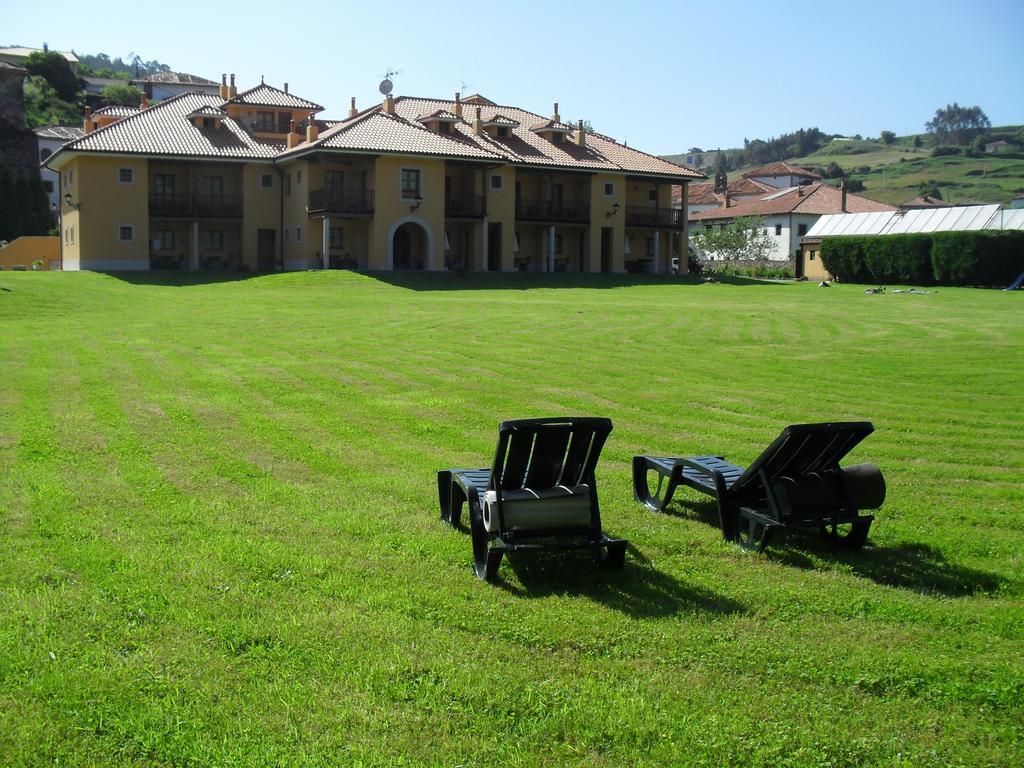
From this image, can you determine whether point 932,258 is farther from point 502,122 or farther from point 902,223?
point 502,122

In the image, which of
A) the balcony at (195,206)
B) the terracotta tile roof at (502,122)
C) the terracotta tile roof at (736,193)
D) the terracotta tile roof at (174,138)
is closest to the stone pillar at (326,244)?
the terracotta tile roof at (174,138)

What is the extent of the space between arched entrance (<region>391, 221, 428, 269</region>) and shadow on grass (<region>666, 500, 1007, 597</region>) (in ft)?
148

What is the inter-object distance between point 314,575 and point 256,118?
53.2m

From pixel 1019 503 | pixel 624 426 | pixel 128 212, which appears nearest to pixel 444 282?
pixel 128 212

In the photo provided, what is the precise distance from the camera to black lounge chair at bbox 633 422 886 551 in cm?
684

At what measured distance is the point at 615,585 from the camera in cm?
621

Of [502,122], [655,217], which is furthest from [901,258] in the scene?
[502,122]

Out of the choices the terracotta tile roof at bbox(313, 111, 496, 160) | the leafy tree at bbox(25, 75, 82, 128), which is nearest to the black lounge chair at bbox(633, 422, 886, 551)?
the terracotta tile roof at bbox(313, 111, 496, 160)

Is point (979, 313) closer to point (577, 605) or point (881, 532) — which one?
point (881, 532)

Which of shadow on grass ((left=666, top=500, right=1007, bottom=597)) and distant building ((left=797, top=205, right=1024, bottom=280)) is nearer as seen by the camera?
shadow on grass ((left=666, top=500, right=1007, bottom=597))

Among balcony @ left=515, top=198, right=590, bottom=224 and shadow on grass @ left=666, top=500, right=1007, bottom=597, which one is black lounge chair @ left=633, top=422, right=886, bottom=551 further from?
balcony @ left=515, top=198, right=590, bottom=224

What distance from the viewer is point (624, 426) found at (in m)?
11.7

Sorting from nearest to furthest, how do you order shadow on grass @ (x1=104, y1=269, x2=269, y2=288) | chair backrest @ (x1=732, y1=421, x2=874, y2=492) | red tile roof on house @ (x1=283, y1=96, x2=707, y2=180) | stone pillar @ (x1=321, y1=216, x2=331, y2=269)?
chair backrest @ (x1=732, y1=421, x2=874, y2=492)
shadow on grass @ (x1=104, y1=269, x2=269, y2=288)
stone pillar @ (x1=321, y1=216, x2=331, y2=269)
red tile roof on house @ (x1=283, y1=96, x2=707, y2=180)

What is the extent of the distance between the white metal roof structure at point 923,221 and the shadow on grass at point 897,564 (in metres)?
52.8
